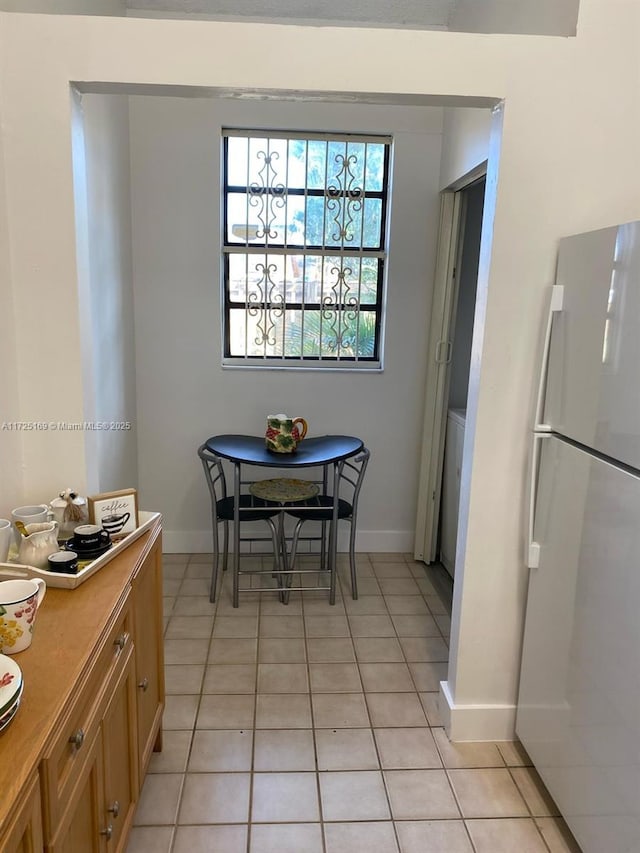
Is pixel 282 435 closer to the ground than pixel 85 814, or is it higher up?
higher up

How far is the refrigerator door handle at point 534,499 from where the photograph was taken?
1919 millimetres

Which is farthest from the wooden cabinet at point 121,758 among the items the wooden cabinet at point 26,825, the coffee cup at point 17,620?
the wooden cabinet at point 26,825

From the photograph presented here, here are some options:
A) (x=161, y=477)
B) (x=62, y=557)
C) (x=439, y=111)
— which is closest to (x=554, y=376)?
(x=62, y=557)

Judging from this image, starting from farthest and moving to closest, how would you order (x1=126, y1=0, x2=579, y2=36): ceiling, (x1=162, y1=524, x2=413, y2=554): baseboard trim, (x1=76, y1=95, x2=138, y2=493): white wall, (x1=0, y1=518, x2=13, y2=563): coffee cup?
(x1=162, y1=524, x2=413, y2=554): baseboard trim
(x1=126, y1=0, x2=579, y2=36): ceiling
(x1=76, y1=95, x2=138, y2=493): white wall
(x1=0, y1=518, x2=13, y2=563): coffee cup

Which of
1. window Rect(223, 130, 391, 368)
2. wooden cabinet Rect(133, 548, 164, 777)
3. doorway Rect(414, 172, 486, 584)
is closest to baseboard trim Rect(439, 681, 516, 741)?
wooden cabinet Rect(133, 548, 164, 777)

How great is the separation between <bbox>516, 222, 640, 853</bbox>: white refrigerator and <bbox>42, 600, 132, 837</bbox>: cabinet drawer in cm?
122

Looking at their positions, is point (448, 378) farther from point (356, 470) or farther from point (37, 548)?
point (37, 548)

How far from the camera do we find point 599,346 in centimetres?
161

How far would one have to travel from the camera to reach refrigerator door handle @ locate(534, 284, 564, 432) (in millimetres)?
1850

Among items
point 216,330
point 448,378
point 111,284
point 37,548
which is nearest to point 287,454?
point 216,330

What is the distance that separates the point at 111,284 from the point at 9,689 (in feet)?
7.43

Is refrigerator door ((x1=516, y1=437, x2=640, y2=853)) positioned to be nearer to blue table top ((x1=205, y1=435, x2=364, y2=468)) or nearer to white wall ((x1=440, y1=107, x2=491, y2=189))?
blue table top ((x1=205, y1=435, x2=364, y2=468))

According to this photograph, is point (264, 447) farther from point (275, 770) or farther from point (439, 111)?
point (439, 111)

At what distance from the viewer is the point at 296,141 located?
337 centimetres
